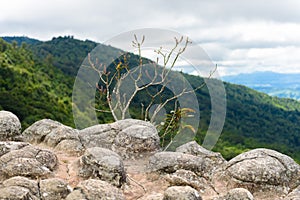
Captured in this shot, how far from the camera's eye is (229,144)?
74.1m

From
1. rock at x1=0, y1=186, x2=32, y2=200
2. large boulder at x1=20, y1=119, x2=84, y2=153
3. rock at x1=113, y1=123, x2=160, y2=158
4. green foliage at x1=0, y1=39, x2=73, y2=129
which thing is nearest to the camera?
rock at x1=0, y1=186, x2=32, y2=200

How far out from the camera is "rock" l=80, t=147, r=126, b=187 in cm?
1048

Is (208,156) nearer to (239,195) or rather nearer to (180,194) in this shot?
(239,195)

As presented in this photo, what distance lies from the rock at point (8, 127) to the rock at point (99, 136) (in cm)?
217

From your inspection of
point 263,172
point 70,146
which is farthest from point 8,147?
point 263,172

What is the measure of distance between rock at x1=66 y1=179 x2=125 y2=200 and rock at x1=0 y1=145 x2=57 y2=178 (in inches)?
66.1

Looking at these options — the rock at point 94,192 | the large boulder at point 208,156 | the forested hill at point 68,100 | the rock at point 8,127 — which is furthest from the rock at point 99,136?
the forested hill at point 68,100

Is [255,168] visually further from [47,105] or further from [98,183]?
[47,105]

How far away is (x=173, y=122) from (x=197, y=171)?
477 centimetres

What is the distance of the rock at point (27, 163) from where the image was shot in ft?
33.0

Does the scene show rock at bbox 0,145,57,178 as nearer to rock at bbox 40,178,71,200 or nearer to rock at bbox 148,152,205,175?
rock at bbox 40,178,71,200

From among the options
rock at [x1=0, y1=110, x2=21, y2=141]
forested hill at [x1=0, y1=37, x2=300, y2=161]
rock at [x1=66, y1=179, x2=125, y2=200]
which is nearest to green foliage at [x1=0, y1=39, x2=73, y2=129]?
forested hill at [x1=0, y1=37, x2=300, y2=161]

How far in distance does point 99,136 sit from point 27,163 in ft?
12.1

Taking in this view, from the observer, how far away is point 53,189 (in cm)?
941
